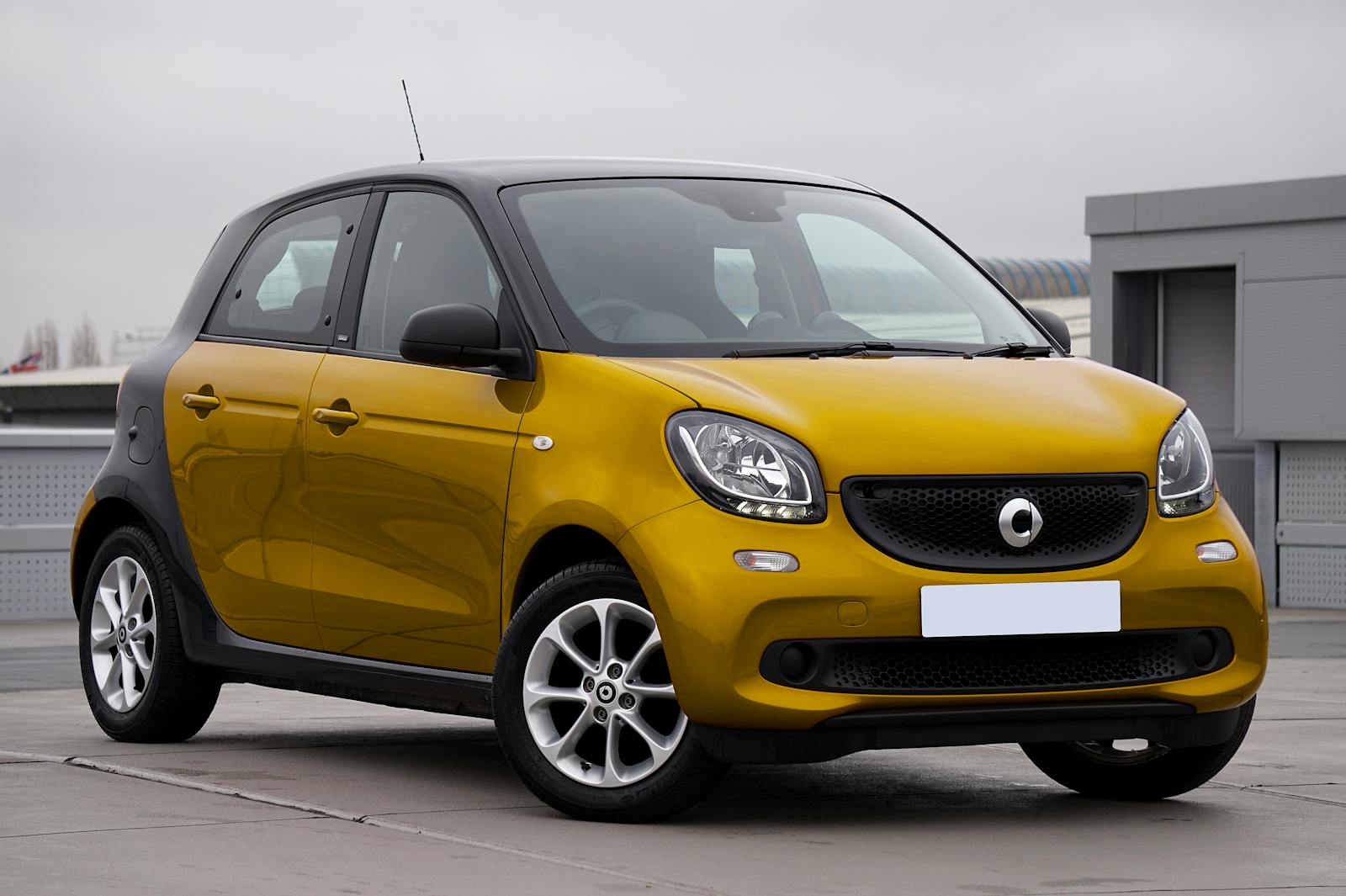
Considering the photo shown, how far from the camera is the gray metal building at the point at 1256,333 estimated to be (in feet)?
55.2

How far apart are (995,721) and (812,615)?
0.55m

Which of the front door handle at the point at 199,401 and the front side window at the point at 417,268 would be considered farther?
the front door handle at the point at 199,401

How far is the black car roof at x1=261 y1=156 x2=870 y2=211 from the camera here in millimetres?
6547

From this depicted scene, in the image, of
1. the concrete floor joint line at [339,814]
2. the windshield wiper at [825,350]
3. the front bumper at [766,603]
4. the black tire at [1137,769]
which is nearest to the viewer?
the concrete floor joint line at [339,814]

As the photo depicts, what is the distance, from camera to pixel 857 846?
5312mm

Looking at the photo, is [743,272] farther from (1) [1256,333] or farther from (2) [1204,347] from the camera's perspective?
(2) [1204,347]

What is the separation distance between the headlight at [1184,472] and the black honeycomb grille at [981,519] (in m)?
0.18

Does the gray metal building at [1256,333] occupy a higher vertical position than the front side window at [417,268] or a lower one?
lower

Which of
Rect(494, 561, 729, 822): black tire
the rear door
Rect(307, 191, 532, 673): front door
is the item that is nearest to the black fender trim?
Rect(494, 561, 729, 822): black tire

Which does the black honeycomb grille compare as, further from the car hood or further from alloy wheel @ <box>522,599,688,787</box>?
alloy wheel @ <box>522,599,688,787</box>

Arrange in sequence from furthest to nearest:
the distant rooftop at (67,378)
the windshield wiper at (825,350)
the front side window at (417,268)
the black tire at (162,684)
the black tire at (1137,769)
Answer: the distant rooftop at (67,378) → the black tire at (162,684) → the front side window at (417,268) → the black tire at (1137,769) → the windshield wiper at (825,350)

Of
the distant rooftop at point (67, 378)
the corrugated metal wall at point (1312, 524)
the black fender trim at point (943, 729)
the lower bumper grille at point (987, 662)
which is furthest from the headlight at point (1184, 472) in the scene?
the distant rooftop at point (67, 378)

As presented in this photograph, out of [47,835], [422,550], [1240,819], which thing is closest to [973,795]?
[1240,819]

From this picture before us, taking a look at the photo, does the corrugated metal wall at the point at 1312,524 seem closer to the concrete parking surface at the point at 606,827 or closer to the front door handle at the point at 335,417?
the concrete parking surface at the point at 606,827
